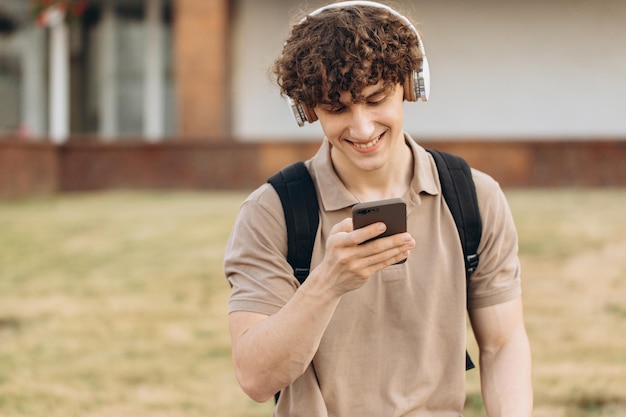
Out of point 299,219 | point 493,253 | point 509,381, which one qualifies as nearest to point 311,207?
point 299,219

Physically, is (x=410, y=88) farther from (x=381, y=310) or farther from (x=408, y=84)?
(x=381, y=310)

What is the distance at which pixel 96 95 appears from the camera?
1791cm

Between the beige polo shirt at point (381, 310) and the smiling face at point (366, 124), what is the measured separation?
11 cm

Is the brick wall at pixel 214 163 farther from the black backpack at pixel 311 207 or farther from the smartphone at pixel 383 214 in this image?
the smartphone at pixel 383 214

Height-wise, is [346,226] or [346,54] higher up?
[346,54]

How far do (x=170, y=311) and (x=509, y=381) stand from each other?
15.1 ft

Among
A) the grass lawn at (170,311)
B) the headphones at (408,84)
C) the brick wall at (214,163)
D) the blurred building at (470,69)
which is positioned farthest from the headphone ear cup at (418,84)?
the blurred building at (470,69)

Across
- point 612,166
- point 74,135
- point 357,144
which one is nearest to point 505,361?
point 357,144

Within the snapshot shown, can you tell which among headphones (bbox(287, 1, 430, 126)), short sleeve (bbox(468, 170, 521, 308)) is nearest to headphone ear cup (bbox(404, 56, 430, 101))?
headphones (bbox(287, 1, 430, 126))

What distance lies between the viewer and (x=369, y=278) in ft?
7.76

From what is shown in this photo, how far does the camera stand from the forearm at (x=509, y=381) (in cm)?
250

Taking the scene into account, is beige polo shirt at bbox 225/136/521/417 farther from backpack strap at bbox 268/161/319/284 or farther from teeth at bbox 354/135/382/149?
teeth at bbox 354/135/382/149

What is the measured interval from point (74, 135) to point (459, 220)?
1607 centimetres

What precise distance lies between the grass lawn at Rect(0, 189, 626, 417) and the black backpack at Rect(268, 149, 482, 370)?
2.45 metres
